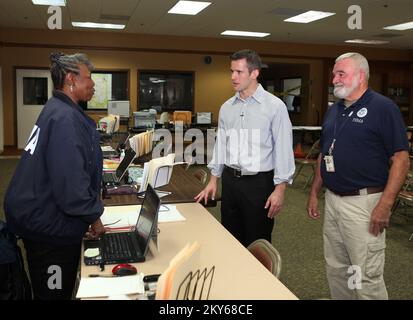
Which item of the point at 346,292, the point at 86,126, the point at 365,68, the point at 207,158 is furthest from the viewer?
the point at 207,158

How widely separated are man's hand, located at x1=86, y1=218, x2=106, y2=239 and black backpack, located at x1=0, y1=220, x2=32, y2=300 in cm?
35

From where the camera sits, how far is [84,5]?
8.46 m

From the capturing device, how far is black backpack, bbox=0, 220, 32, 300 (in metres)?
1.94

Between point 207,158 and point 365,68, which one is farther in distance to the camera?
point 207,158

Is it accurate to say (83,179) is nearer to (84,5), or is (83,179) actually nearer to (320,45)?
(84,5)

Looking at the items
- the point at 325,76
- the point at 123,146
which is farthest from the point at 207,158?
the point at 325,76

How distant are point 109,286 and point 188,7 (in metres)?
7.83

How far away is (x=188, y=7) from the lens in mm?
8602

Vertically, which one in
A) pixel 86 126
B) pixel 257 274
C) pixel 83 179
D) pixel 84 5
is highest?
pixel 84 5

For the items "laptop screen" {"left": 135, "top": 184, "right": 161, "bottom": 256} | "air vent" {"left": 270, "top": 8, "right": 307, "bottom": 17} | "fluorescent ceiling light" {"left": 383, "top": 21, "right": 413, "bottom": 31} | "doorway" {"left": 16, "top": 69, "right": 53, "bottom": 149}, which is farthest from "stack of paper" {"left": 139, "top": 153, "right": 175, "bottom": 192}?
"doorway" {"left": 16, "top": 69, "right": 53, "bottom": 149}

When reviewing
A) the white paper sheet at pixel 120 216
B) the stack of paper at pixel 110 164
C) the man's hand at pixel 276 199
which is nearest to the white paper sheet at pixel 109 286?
the white paper sheet at pixel 120 216

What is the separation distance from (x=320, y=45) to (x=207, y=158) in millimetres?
6416

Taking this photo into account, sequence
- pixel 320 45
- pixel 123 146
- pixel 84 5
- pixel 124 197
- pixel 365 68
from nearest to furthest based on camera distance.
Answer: pixel 365 68 → pixel 124 197 → pixel 123 146 → pixel 84 5 → pixel 320 45

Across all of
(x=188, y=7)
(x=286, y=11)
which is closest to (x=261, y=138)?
(x=188, y=7)
